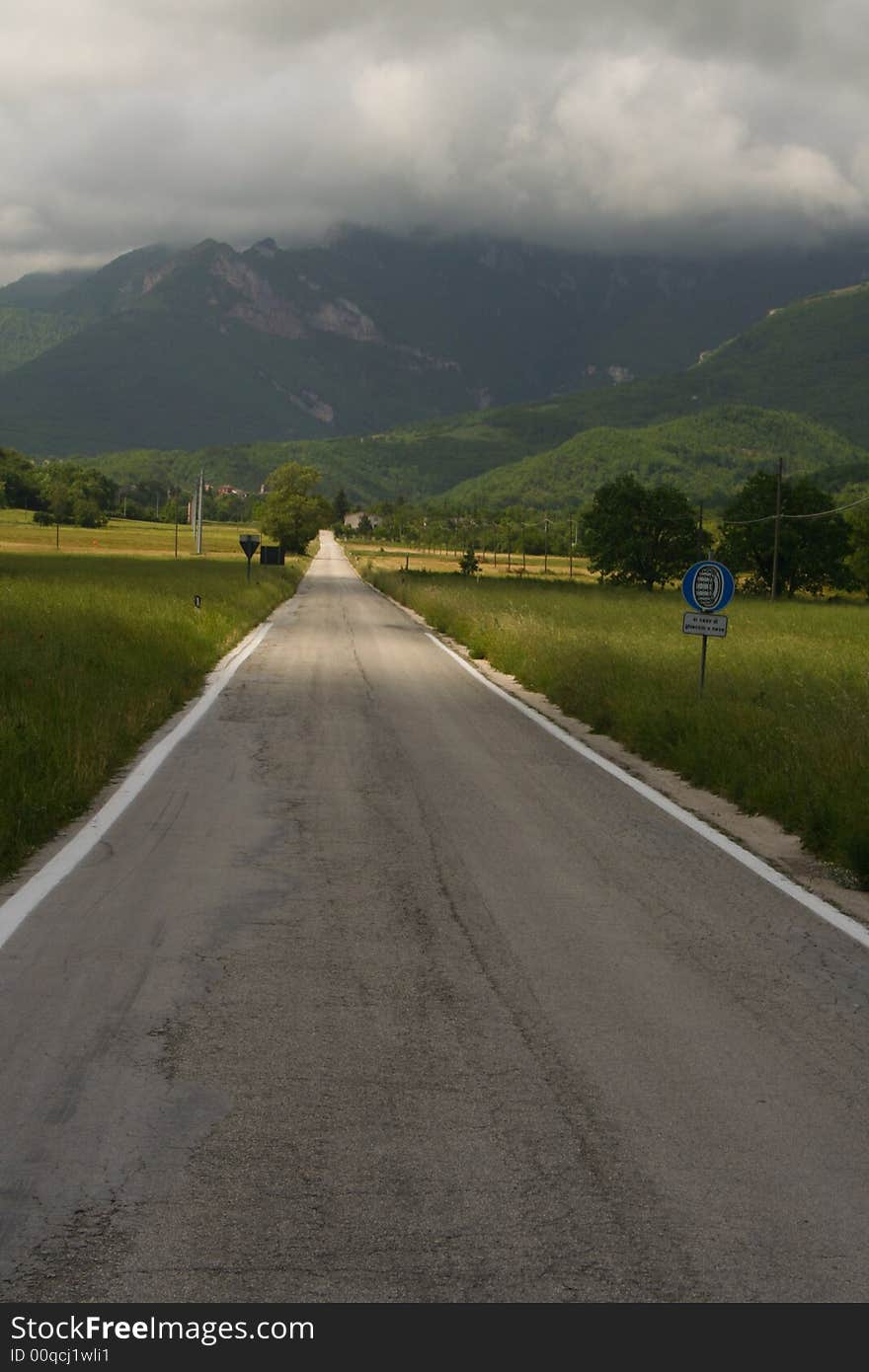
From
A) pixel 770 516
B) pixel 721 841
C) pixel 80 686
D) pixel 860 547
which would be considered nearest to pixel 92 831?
pixel 721 841

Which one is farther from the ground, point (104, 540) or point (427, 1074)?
point (427, 1074)

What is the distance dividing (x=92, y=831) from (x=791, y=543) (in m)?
85.6

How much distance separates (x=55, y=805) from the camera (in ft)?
33.6

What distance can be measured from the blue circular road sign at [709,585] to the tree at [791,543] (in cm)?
7304

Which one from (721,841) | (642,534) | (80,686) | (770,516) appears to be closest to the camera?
(721,841)

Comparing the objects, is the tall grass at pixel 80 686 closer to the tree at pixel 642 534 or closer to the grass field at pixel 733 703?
the grass field at pixel 733 703

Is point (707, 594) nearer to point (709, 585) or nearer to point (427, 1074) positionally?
point (709, 585)

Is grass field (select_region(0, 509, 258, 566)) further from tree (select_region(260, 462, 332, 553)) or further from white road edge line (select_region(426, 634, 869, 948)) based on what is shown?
white road edge line (select_region(426, 634, 869, 948))

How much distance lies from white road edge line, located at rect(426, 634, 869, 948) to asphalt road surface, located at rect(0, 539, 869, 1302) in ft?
0.57

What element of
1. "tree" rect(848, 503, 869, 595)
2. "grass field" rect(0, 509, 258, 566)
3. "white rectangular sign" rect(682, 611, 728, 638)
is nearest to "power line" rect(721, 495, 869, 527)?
"tree" rect(848, 503, 869, 595)

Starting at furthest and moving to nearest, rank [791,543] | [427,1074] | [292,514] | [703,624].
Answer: [292,514] < [791,543] < [703,624] < [427,1074]

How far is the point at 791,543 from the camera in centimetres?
9075
